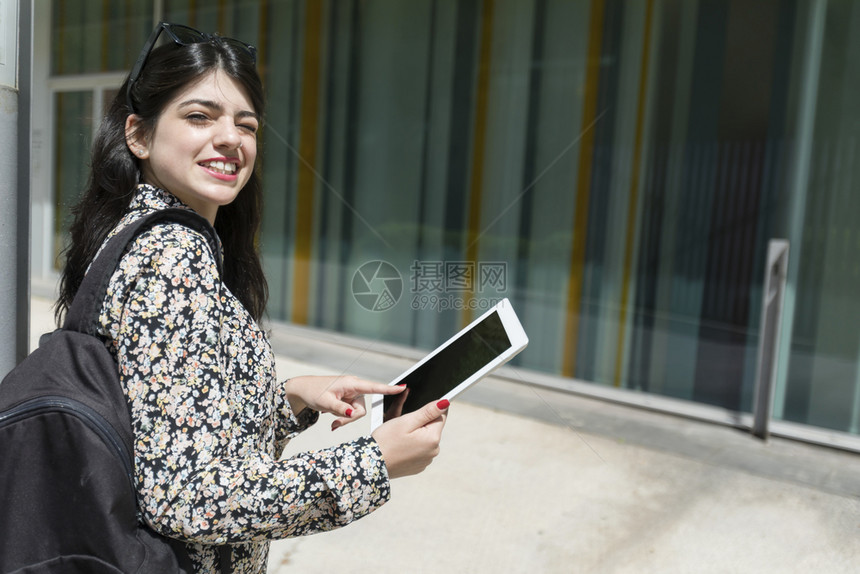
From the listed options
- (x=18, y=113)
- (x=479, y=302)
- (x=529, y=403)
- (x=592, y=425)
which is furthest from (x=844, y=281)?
(x=18, y=113)

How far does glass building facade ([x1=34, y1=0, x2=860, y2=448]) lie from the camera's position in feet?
13.4

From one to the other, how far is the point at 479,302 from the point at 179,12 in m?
5.54

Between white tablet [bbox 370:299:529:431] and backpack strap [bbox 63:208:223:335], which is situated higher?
backpack strap [bbox 63:208:223:335]

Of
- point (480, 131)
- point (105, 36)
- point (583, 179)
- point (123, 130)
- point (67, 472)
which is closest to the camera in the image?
point (67, 472)

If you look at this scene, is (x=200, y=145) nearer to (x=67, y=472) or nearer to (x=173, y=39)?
(x=173, y=39)

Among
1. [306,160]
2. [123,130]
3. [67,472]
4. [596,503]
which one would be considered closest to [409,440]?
[67,472]

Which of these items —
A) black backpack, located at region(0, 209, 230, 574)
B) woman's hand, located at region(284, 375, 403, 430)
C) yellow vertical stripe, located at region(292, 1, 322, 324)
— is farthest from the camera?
yellow vertical stripe, located at region(292, 1, 322, 324)

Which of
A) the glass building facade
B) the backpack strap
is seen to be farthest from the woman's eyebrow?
the glass building facade

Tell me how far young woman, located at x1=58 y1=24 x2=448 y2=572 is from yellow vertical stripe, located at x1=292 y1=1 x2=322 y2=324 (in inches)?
199

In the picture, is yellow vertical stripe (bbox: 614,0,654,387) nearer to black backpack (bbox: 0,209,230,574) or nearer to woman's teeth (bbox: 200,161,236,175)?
woman's teeth (bbox: 200,161,236,175)

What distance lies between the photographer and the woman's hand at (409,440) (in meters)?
1.13

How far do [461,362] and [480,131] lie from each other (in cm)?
424

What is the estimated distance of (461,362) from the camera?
1.28m

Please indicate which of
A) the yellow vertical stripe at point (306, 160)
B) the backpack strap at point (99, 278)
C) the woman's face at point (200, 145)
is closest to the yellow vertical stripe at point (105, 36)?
the yellow vertical stripe at point (306, 160)
